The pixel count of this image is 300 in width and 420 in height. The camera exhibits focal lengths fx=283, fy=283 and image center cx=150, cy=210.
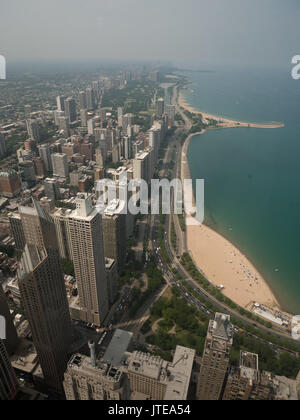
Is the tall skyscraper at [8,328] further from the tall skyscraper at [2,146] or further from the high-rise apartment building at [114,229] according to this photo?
the tall skyscraper at [2,146]

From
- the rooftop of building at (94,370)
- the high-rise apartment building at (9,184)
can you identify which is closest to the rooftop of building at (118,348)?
the rooftop of building at (94,370)

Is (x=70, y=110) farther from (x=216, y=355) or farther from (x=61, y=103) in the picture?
(x=216, y=355)

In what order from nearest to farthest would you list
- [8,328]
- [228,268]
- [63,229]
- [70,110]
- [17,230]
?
[8,328], [63,229], [17,230], [228,268], [70,110]

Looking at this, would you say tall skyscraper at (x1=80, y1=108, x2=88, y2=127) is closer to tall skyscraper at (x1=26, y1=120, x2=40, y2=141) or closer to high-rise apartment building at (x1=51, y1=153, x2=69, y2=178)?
tall skyscraper at (x1=26, y1=120, x2=40, y2=141)

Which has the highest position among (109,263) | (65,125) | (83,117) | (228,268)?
(83,117)

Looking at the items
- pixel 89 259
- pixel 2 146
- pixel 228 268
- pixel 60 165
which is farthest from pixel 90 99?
pixel 89 259

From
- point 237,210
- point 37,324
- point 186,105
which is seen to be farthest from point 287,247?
point 186,105
